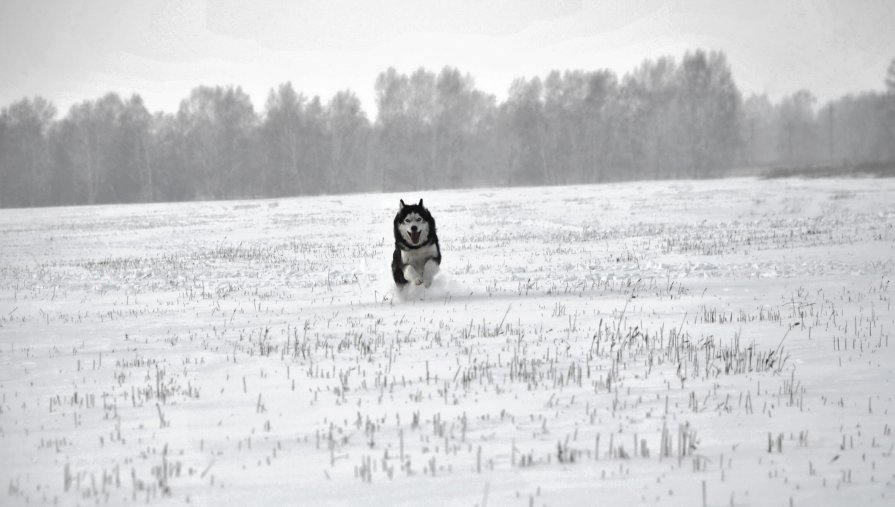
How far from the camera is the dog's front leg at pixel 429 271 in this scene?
12.0m

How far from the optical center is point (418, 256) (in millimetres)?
11945

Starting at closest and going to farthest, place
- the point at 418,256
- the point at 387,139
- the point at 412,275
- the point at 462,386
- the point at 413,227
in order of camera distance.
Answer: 1. the point at 462,386
2. the point at 413,227
3. the point at 412,275
4. the point at 418,256
5. the point at 387,139

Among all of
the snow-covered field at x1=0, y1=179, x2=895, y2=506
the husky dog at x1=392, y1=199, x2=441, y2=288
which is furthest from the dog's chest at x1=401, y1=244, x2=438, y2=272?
the snow-covered field at x1=0, y1=179, x2=895, y2=506

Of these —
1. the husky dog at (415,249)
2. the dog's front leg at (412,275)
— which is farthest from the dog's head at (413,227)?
the dog's front leg at (412,275)

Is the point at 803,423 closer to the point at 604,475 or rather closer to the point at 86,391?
the point at 604,475

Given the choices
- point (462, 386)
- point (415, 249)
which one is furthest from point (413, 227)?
point (462, 386)

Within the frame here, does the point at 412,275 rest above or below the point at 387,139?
below

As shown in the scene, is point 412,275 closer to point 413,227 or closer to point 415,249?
point 415,249

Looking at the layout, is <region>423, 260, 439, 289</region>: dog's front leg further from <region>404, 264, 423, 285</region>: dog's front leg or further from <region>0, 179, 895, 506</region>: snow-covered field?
<region>0, 179, 895, 506</region>: snow-covered field

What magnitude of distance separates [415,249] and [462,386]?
5777 mm

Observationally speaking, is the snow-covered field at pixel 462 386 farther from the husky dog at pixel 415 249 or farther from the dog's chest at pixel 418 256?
the dog's chest at pixel 418 256

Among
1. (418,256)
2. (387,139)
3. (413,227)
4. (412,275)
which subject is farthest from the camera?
(387,139)

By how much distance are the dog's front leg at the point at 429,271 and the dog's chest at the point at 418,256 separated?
86 millimetres

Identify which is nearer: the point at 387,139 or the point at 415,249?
the point at 415,249
